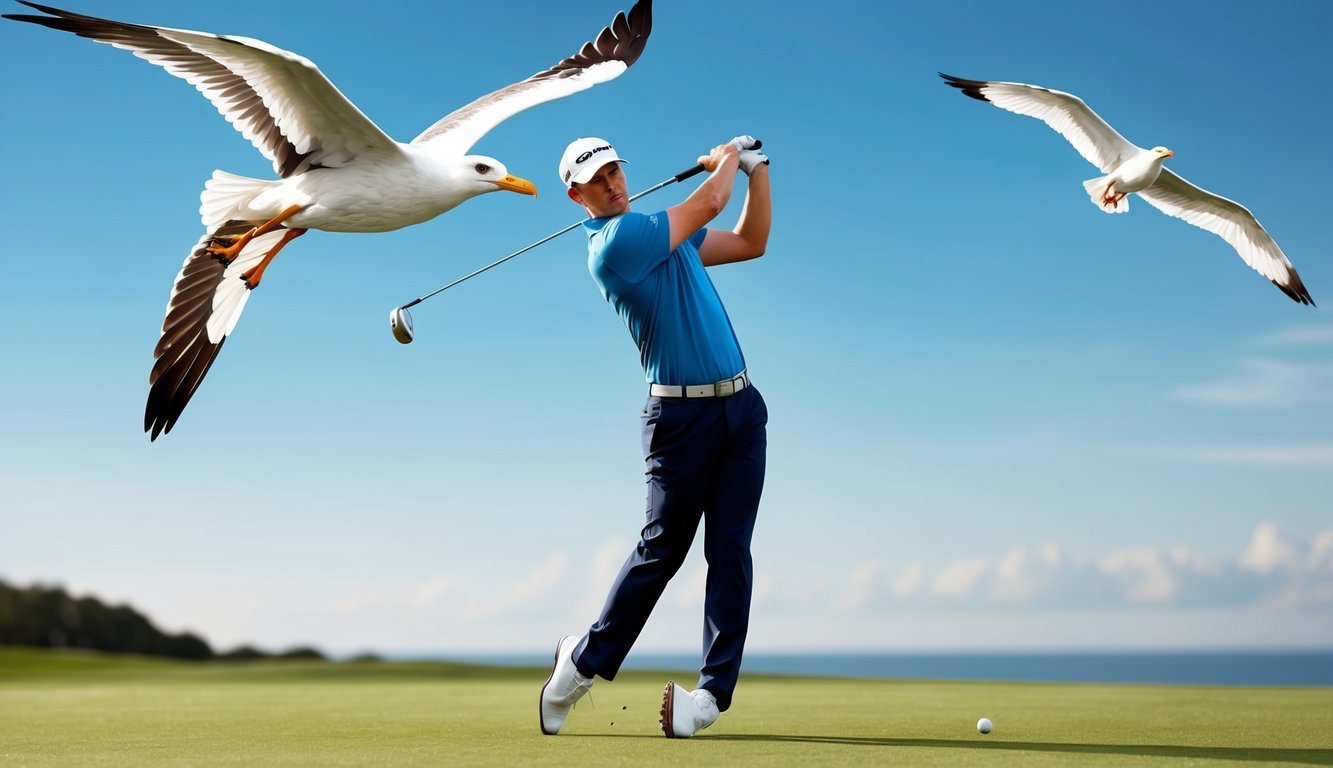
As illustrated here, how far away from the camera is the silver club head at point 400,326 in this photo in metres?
4.70

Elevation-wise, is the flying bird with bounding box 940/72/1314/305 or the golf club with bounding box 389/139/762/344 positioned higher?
the flying bird with bounding box 940/72/1314/305

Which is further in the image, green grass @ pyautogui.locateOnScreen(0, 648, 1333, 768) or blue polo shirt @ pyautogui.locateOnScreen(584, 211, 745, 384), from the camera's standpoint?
blue polo shirt @ pyautogui.locateOnScreen(584, 211, 745, 384)

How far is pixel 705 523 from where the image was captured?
3863 millimetres

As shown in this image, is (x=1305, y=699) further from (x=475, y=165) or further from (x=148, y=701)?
(x=148, y=701)

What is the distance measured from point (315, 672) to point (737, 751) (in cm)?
880

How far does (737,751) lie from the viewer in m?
3.20

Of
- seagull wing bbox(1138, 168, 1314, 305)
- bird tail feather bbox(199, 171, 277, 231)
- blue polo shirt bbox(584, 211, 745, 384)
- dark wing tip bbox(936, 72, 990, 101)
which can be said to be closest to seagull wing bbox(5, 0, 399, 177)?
bird tail feather bbox(199, 171, 277, 231)

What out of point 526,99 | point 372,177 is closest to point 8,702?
point 372,177

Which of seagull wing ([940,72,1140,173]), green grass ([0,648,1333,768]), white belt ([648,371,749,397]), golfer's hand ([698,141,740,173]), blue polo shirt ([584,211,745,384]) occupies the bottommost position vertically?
green grass ([0,648,1333,768])

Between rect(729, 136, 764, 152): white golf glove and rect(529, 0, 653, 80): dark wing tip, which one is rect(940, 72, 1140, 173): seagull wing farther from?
rect(729, 136, 764, 152): white golf glove

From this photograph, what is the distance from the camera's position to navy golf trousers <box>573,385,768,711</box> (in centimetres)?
371

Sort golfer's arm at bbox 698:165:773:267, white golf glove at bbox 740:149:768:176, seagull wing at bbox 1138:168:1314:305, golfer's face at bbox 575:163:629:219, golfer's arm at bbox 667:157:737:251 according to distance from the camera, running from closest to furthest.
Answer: golfer's arm at bbox 667:157:737:251 → golfer's face at bbox 575:163:629:219 → white golf glove at bbox 740:149:768:176 → golfer's arm at bbox 698:165:773:267 → seagull wing at bbox 1138:168:1314:305

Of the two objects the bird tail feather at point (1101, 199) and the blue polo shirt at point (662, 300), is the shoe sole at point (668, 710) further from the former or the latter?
the bird tail feather at point (1101, 199)

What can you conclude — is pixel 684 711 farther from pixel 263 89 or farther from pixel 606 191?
pixel 263 89
